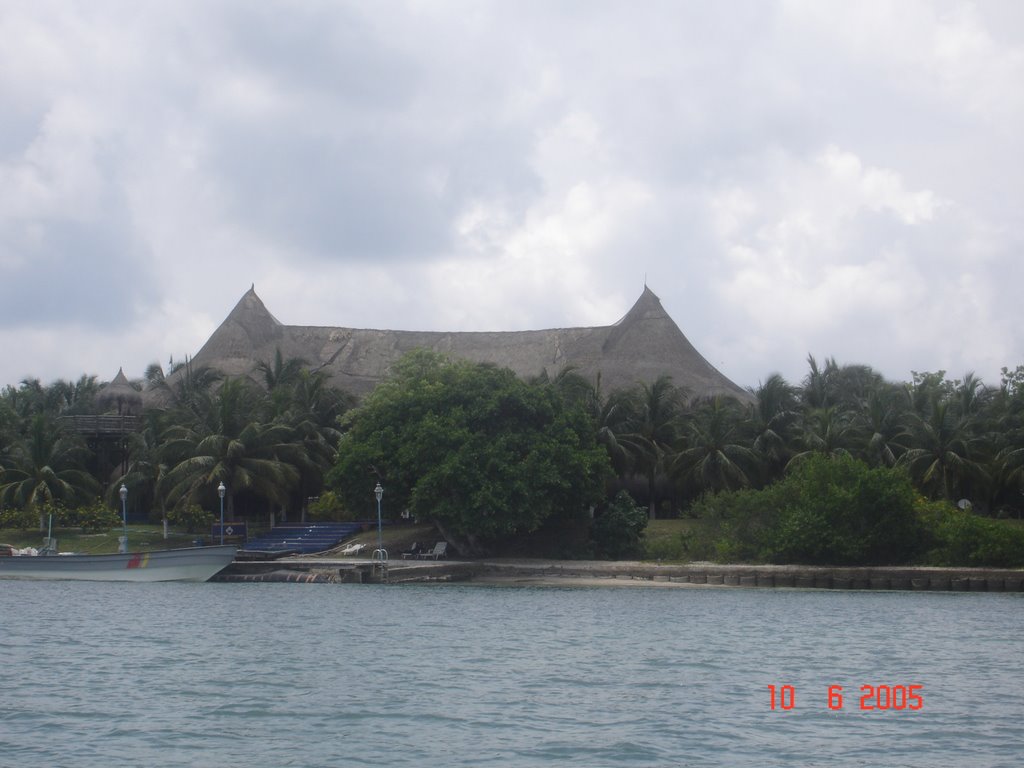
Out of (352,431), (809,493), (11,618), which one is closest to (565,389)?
(352,431)

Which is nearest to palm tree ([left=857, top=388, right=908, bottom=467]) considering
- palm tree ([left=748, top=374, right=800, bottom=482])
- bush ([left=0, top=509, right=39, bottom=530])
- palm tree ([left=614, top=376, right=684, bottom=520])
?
palm tree ([left=748, top=374, right=800, bottom=482])

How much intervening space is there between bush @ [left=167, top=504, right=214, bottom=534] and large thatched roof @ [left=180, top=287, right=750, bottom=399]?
9326 mm

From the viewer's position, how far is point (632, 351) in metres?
59.9

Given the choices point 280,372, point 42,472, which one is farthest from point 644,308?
point 42,472

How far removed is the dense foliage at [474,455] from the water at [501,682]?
31.4 feet

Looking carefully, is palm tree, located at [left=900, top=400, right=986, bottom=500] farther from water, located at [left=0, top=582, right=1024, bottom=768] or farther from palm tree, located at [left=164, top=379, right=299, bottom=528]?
palm tree, located at [left=164, top=379, right=299, bottom=528]

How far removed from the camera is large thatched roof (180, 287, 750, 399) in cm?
5888

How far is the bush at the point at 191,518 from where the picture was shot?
48.9m

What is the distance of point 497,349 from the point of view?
6325cm

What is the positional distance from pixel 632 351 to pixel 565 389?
10.7m

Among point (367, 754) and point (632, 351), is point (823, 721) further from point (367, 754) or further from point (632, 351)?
point (632, 351)

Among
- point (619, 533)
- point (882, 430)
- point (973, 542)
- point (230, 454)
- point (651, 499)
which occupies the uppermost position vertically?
point (882, 430)

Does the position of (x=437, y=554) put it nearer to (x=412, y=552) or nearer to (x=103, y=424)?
(x=412, y=552)

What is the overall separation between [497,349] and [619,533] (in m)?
20.3
